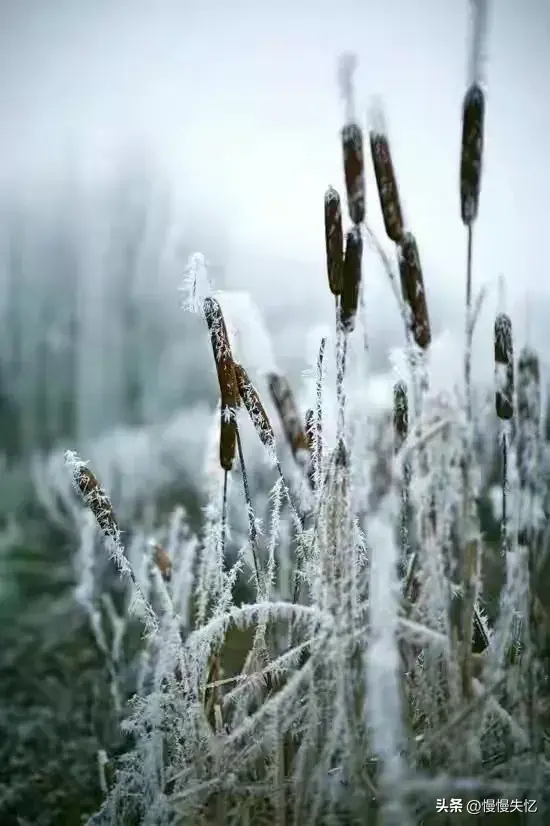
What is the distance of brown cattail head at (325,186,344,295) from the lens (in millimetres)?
706

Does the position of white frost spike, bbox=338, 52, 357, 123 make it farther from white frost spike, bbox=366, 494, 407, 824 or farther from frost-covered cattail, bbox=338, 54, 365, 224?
white frost spike, bbox=366, 494, 407, 824

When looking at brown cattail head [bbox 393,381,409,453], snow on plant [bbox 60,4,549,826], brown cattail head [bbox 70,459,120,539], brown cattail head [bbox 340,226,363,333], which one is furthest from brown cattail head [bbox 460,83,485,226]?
brown cattail head [bbox 70,459,120,539]

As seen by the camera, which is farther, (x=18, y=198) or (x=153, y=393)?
(x=153, y=393)

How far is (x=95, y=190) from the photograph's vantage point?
6.95ft

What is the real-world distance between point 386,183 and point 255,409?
27 cm

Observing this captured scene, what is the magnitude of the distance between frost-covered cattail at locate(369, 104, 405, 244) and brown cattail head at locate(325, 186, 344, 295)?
0.05 m

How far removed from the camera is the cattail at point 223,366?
0.76 m

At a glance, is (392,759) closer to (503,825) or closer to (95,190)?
(503,825)

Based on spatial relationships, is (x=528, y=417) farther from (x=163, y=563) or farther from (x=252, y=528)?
(x=163, y=563)

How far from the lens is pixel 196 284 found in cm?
77

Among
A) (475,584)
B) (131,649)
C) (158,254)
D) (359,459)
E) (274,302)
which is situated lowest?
(131,649)

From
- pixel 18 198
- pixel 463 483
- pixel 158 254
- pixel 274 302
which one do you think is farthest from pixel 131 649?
pixel 463 483

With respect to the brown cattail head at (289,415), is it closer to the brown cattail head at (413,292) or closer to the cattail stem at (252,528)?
the cattail stem at (252,528)

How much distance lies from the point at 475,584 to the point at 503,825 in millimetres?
245
